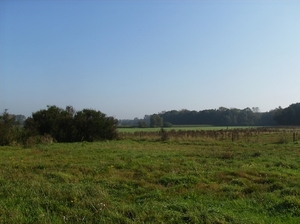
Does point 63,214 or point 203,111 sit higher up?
point 203,111

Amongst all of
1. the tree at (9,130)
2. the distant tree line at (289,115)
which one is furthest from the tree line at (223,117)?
the tree at (9,130)

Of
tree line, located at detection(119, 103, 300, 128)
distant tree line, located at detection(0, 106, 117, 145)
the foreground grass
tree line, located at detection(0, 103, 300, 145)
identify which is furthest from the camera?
tree line, located at detection(119, 103, 300, 128)

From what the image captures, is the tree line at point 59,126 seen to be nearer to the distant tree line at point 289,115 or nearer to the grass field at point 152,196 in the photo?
the grass field at point 152,196

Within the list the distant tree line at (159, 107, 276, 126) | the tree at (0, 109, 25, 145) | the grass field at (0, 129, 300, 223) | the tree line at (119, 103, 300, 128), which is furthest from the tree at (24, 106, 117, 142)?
the distant tree line at (159, 107, 276, 126)

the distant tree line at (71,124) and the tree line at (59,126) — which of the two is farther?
the distant tree line at (71,124)

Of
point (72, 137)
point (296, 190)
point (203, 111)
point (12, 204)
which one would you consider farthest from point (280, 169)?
point (203, 111)

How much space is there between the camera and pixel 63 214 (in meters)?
5.79

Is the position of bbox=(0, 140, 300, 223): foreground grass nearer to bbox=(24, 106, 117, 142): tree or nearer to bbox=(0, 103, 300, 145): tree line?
bbox=(0, 103, 300, 145): tree line

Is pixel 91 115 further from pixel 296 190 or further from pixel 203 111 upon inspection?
pixel 203 111

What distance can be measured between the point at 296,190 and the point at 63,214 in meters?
5.90

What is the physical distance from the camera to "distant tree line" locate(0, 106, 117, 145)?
1203 inches

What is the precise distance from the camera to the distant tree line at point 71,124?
30.5 metres

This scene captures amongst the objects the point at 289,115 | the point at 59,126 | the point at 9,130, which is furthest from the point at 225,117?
the point at 9,130

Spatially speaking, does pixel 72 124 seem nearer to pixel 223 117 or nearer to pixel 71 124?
pixel 71 124
